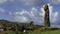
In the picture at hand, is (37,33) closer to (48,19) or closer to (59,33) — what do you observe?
(59,33)

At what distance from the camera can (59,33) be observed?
19750 mm

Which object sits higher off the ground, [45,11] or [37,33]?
[45,11]

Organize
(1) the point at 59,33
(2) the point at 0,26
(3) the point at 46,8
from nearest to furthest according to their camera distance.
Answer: (1) the point at 59,33 → (3) the point at 46,8 → (2) the point at 0,26

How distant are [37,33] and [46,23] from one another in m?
23.6

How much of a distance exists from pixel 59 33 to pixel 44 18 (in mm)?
22581

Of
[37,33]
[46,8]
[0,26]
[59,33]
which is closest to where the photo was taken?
[37,33]

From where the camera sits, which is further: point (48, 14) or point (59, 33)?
point (48, 14)

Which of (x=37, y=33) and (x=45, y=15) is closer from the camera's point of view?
(x=37, y=33)

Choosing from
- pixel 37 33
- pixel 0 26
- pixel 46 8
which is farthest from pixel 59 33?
pixel 0 26

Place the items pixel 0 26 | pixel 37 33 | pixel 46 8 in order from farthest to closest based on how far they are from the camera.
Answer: pixel 0 26, pixel 46 8, pixel 37 33

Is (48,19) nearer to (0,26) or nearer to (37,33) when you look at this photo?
(0,26)

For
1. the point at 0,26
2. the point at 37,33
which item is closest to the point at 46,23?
the point at 0,26

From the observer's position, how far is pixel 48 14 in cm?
4216

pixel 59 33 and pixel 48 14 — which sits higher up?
pixel 48 14
